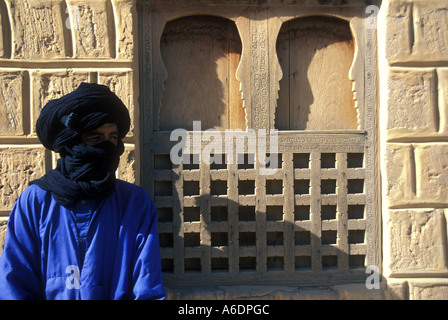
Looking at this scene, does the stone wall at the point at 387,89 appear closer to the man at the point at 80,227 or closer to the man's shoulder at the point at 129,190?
the man's shoulder at the point at 129,190

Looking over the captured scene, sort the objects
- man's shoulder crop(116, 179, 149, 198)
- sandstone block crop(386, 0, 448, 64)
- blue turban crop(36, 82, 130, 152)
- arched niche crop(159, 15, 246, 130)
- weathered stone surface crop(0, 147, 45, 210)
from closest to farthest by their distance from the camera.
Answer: blue turban crop(36, 82, 130, 152), man's shoulder crop(116, 179, 149, 198), weathered stone surface crop(0, 147, 45, 210), sandstone block crop(386, 0, 448, 64), arched niche crop(159, 15, 246, 130)

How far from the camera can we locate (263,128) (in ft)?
8.75

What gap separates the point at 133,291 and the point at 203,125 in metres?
1.37

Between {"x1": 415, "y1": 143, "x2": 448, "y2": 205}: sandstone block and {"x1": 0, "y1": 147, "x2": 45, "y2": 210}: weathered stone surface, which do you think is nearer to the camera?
{"x1": 0, "y1": 147, "x2": 45, "y2": 210}: weathered stone surface

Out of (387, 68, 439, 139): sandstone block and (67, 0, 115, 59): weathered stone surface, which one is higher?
(67, 0, 115, 59): weathered stone surface

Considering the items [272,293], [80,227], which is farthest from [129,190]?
[272,293]

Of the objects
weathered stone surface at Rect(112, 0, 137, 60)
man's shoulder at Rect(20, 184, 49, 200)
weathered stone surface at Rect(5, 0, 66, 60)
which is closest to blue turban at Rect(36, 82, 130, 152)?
man's shoulder at Rect(20, 184, 49, 200)

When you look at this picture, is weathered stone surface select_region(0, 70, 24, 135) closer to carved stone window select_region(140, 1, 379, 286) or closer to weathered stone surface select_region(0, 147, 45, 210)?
weathered stone surface select_region(0, 147, 45, 210)

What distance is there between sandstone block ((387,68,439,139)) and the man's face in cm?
180

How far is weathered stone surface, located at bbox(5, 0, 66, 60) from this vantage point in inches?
95.9

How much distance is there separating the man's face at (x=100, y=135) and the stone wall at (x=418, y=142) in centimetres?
180

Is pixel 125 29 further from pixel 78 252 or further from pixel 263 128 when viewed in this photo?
pixel 78 252

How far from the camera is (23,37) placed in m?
2.44

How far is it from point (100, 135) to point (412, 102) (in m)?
1.99
